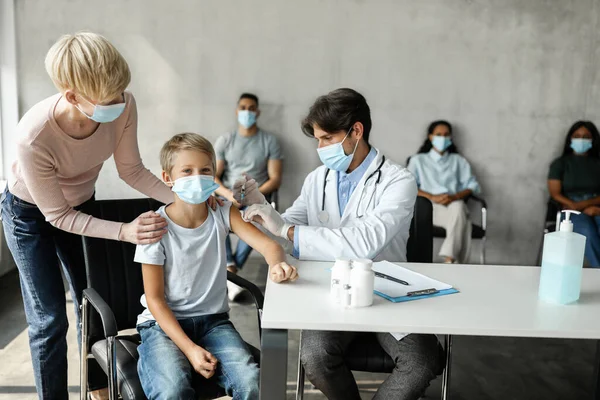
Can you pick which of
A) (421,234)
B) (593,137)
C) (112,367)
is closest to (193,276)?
(112,367)

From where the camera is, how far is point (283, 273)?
1812 mm

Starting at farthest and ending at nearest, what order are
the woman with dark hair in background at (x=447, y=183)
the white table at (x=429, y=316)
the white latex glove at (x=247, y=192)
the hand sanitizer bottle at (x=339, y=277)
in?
the woman with dark hair in background at (x=447, y=183) < the white latex glove at (x=247, y=192) < the hand sanitizer bottle at (x=339, y=277) < the white table at (x=429, y=316)

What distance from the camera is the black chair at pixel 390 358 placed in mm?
1956

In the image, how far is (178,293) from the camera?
1.96 m

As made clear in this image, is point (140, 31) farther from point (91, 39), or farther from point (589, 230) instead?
point (589, 230)

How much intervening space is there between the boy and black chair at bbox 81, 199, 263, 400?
2.3 inches

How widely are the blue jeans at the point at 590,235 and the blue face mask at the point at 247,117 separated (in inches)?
91.5

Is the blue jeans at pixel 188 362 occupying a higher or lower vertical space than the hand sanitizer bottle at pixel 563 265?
lower

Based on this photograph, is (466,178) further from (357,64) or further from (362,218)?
(362,218)

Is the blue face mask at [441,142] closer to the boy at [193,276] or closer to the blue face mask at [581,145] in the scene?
the blue face mask at [581,145]

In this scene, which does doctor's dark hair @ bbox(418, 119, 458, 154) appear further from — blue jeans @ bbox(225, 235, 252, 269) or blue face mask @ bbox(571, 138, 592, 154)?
blue jeans @ bbox(225, 235, 252, 269)

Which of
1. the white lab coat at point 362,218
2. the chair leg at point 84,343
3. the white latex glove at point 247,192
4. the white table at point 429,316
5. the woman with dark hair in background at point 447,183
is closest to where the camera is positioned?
the white table at point 429,316

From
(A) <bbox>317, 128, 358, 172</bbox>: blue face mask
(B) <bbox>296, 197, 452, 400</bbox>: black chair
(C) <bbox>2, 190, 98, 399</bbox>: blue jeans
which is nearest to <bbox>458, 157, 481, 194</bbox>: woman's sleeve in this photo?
(B) <bbox>296, 197, 452, 400</bbox>: black chair

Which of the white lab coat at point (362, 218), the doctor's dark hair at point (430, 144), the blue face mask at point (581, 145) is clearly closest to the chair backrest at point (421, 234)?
the white lab coat at point (362, 218)
